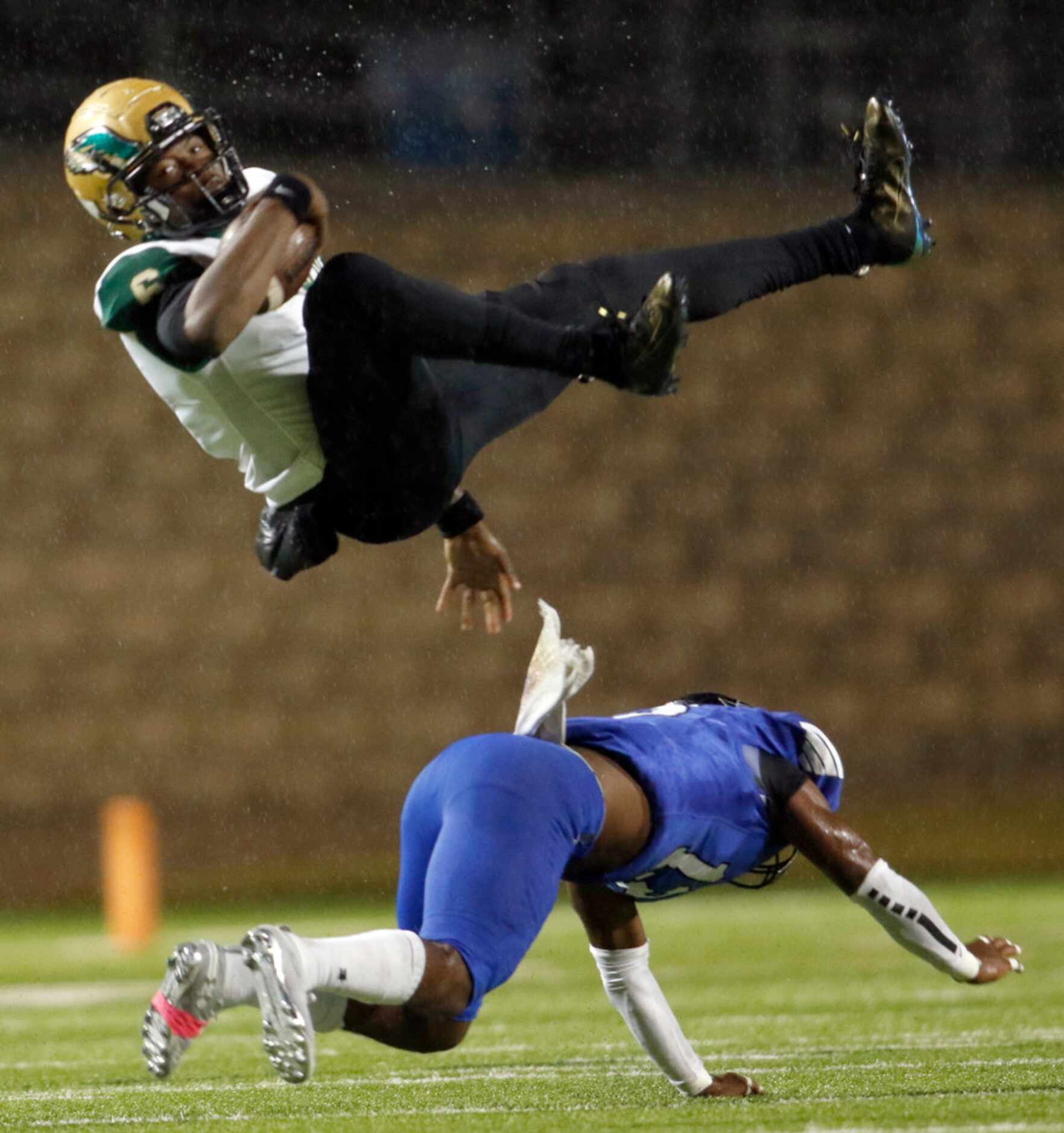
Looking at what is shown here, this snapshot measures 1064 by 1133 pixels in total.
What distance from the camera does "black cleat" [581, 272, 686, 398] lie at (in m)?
3.33

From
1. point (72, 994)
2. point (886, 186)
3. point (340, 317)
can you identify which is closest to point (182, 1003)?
point (340, 317)

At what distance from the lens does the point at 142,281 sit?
3512 millimetres

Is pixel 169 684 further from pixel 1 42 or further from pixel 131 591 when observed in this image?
pixel 1 42

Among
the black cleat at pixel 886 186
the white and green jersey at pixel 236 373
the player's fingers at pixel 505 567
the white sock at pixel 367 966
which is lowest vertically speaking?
the player's fingers at pixel 505 567

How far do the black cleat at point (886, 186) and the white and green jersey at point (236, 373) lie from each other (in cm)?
108

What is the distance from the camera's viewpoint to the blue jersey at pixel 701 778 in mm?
3211

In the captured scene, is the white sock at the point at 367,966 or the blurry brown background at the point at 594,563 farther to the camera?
the blurry brown background at the point at 594,563

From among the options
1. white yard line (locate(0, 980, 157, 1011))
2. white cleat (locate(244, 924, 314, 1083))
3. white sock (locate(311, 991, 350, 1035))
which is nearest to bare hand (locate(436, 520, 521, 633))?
white sock (locate(311, 991, 350, 1035))

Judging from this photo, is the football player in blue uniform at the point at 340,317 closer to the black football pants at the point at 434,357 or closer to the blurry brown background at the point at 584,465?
the black football pants at the point at 434,357

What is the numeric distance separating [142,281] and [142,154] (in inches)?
9.2

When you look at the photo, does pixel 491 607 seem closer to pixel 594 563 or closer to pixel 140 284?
pixel 140 284

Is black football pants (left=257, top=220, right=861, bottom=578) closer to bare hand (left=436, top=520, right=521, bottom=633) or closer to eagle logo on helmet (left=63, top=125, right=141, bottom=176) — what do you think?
bare hand (left=436, top=520, right=521, bottom=633)

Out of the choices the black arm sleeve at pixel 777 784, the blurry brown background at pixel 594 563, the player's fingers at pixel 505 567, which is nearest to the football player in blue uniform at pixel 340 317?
the player's fingers at pixel 505 567

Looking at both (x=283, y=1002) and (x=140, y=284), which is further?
(x=140, y=284)
